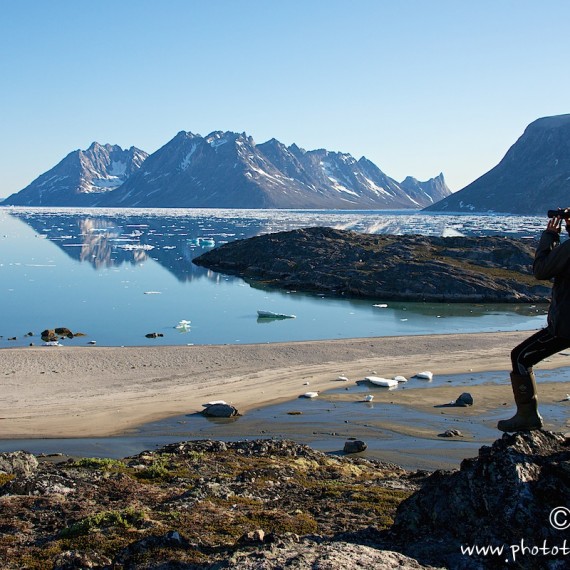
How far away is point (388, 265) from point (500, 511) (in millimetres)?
54324

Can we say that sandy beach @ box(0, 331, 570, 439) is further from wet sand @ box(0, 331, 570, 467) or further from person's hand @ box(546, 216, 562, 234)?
person's hand @ box(546, 216, 562, 234)

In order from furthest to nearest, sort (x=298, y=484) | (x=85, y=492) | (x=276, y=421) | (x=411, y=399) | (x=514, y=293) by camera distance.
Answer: (x=514, y=293) < (x=411, y=399) < (x=276, y=421) < (x=298, y=484) < (x=85, y=492)

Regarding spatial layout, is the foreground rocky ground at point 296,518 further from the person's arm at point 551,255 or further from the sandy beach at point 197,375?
the sandy beach at point 197,375

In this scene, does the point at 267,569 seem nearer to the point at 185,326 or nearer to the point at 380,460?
the point at 380,460

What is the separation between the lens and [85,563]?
776 cm

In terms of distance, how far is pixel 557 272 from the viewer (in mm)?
8031

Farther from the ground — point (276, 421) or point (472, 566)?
point (472, 566)

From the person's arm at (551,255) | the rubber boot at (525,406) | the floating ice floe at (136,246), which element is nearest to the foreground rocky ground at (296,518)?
the rubber boot at (525,406)

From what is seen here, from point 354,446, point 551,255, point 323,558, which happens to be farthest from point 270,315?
point 323,558

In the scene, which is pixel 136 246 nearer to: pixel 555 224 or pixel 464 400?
pixel 464 400

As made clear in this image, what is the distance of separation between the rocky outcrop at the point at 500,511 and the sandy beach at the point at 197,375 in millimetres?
13968

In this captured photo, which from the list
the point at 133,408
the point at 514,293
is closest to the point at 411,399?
the point at 133,408

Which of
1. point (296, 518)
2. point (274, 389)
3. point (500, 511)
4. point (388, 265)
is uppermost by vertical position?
point (388, 265)

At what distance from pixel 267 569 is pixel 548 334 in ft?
14.6
